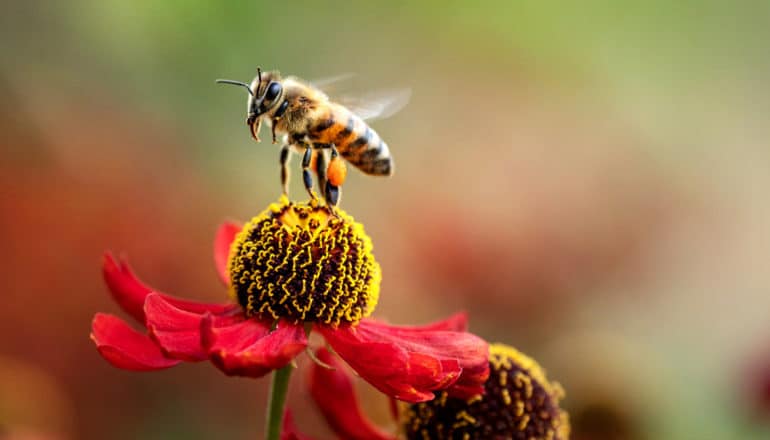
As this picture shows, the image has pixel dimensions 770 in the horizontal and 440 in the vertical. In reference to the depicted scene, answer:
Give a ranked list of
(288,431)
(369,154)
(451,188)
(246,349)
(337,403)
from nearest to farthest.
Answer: (246,349) → (288,431) → (337,403) → (369,154) → (451,188)

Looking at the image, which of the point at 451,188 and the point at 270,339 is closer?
the point at 270,339

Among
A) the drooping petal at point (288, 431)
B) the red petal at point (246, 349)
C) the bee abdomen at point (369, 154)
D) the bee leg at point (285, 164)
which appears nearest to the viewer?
the red petal at point (246, 349)

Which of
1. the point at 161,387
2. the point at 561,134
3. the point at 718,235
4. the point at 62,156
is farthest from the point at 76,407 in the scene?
the point at 718,235

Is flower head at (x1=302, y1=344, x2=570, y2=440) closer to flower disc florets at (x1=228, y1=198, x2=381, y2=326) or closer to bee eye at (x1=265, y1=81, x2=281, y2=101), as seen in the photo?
flower disc florets at (x1=228, y1=198, x2=381, y2=326)

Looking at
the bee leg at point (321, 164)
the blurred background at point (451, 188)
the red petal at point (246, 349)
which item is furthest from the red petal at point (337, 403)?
the blurred background at point (451, 188)

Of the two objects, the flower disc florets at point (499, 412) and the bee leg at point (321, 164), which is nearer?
the flower disc florets at point (499, 412)

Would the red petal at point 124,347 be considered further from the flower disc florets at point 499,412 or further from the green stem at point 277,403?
the flower disc florets at point 499,412

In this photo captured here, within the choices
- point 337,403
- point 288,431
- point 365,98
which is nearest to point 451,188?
point 365,98

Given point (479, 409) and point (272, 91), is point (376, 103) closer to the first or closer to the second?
point (272, 91)
